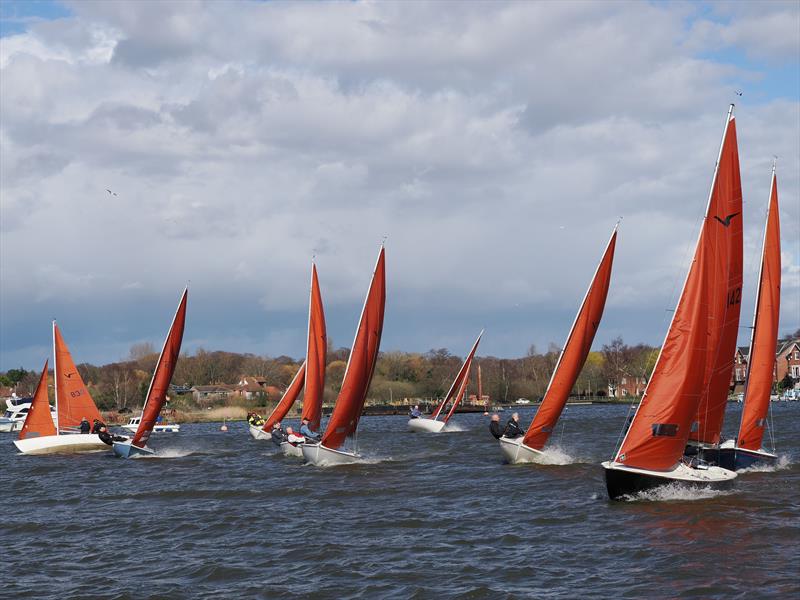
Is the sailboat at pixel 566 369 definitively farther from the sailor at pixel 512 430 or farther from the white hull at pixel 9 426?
the white hull at pixel 9 426

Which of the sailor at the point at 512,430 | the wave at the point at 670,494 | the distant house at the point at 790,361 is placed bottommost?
the wave at the point at 670,494

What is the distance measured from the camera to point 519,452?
31.2m

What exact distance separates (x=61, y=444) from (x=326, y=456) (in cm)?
1700

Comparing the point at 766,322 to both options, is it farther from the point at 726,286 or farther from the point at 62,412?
the point at 62,412

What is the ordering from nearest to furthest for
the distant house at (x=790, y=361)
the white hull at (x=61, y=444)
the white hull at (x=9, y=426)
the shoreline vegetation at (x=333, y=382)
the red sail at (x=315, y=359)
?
the red sail at (x=315, y=359)
the white hull at (x=61, y=444)
the white hull at (x=9, y=426)
the shoreline vegetation at (x=333, y=382)
the distant house at (x=790, y=361)

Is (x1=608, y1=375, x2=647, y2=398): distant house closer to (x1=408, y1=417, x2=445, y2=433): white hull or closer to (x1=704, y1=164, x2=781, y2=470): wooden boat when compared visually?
(x1=408, y1=417, x2=445, y2=433): white hull

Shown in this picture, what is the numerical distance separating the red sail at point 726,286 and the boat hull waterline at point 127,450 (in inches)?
928

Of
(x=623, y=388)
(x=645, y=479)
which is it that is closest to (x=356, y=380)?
(x=645, y=479)

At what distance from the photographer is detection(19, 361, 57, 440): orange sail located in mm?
45000

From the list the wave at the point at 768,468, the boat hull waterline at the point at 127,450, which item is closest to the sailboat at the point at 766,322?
the wave at the point at 768,468

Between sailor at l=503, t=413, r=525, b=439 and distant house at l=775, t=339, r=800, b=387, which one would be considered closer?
sailor at l=503, t=413, r=525, b=439

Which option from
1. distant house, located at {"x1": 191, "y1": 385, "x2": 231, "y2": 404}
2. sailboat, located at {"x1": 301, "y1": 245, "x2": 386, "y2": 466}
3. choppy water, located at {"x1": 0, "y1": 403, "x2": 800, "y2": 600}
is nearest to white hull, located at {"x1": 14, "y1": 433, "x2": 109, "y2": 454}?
choppy water, located at {"x1": 0, "y1": 403, "x2": 800, "y2": 600}

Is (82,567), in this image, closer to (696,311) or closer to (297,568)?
(297,568)

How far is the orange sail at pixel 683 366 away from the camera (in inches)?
811
